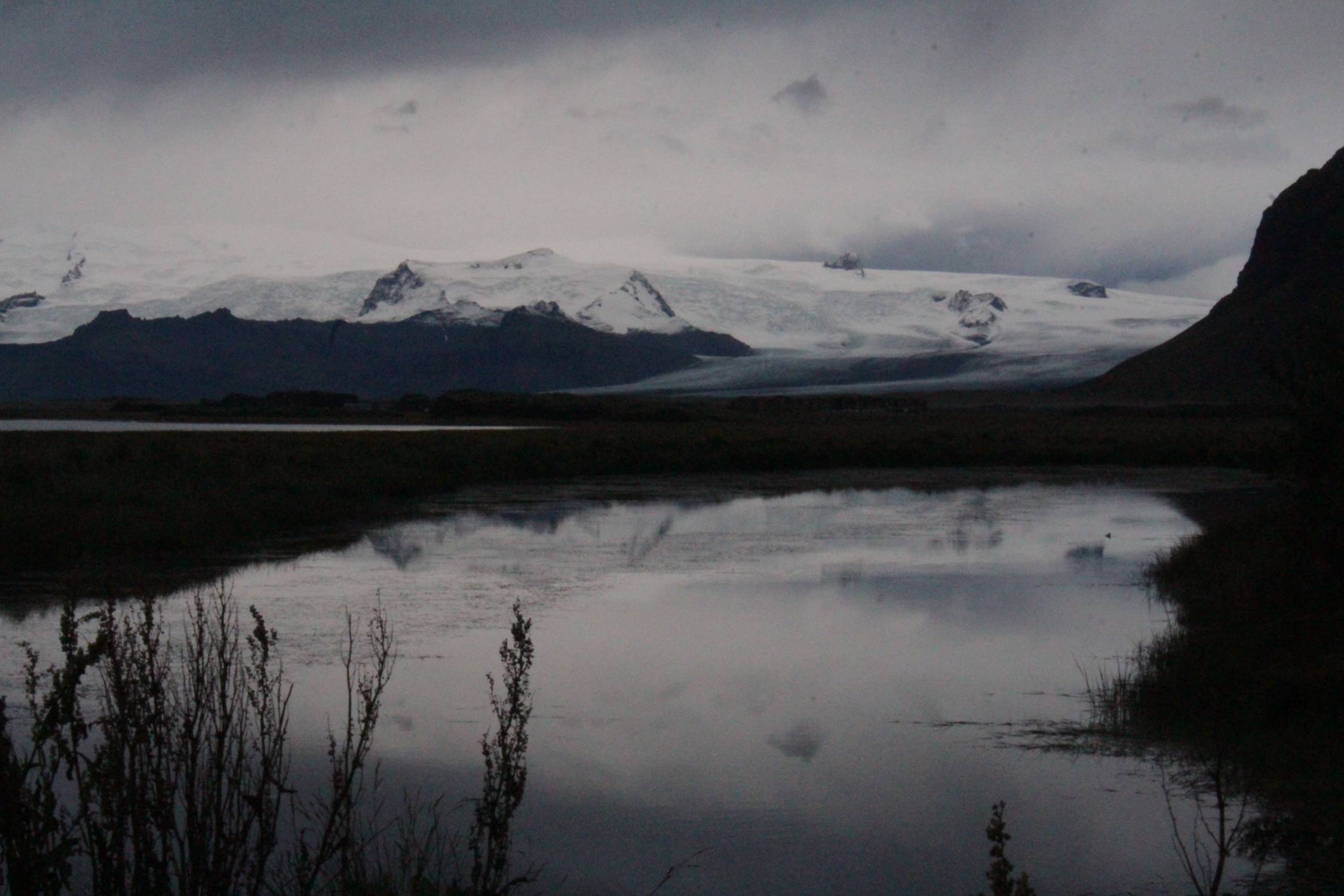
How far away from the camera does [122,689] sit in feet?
20.5

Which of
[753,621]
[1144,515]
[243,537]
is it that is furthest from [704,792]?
[1144,515]

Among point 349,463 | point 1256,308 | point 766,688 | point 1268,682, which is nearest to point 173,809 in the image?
point 766,688

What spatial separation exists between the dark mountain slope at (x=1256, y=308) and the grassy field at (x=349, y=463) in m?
33.0

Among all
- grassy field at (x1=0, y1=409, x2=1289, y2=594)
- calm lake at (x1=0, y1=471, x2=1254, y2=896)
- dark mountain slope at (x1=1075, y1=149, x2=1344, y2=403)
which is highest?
dark mountain slope at (x1=1075, y1=149, x2=1344, y2=403)

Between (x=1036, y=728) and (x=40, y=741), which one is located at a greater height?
(x=40, y=741)

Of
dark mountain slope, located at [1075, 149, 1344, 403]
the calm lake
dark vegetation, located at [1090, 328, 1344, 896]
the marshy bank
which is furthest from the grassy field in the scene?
dark mountain slope, located at [1075, 149, 1344, 403]

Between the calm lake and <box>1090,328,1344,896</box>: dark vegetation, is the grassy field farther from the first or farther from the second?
the calm lake

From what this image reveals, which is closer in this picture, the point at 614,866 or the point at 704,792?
the point at 614,866

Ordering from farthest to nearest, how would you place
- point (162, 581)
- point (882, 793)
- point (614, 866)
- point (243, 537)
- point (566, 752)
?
point (243, 537) < point (162, 581) < point (566, 752) < point (882, 793) < point (614, 866)

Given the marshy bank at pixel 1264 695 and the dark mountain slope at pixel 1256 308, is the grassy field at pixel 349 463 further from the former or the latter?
the dark mountain slope at pixel 1256 308

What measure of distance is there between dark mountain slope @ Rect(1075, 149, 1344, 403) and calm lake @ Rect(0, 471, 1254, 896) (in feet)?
273

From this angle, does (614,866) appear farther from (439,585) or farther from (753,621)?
(439,585)

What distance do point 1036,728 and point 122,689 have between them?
747cm

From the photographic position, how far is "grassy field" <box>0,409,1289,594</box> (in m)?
21.6
